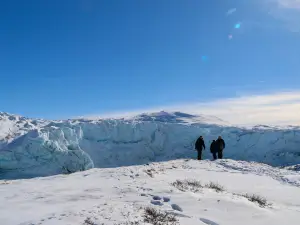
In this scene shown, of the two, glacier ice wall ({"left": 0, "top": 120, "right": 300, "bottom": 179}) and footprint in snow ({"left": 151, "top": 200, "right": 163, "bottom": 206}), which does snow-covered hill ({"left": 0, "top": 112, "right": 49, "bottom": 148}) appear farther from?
footprint in snow ({"left": 151, "top": 200, "right": 163, "bottom": 206})

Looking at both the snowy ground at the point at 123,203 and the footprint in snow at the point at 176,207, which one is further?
the footprint in snow at the point at 176,207

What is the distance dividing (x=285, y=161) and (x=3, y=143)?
3490cm

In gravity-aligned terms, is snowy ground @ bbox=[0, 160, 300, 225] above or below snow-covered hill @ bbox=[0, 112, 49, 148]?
below

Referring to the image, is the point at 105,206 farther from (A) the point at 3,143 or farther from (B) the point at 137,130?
(B) the point at 137,130

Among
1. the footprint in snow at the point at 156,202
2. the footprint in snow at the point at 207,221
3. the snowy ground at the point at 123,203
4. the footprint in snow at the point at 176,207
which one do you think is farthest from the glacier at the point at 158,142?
the footprint in snow at the point at 207,221

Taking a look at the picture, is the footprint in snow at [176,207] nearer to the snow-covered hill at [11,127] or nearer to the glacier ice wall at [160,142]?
the snow-covered hill at [11,127]

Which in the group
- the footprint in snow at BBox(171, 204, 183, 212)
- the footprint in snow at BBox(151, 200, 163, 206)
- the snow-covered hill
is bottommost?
the footprint in snow at BBox(171, 204, 183, 212)

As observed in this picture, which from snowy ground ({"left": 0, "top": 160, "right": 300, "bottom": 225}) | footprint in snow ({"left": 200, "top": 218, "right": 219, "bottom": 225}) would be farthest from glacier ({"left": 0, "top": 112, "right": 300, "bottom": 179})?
footprint in snow ({"left": 200, "top": 218, "right": 219, "bottom": 225})

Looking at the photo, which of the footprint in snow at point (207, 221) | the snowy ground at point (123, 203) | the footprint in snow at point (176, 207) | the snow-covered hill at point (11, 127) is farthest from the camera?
the snow-covered hill at point (11, 127)

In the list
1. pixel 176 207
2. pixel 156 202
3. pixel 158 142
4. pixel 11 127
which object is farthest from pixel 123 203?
pixel 11 127

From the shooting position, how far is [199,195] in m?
7.38

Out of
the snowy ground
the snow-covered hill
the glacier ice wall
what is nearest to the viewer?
the snowy ground

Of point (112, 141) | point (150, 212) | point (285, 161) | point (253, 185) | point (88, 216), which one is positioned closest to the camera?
point (88, 216)

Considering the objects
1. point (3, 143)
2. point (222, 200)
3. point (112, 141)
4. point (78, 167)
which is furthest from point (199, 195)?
point (112, 141)
